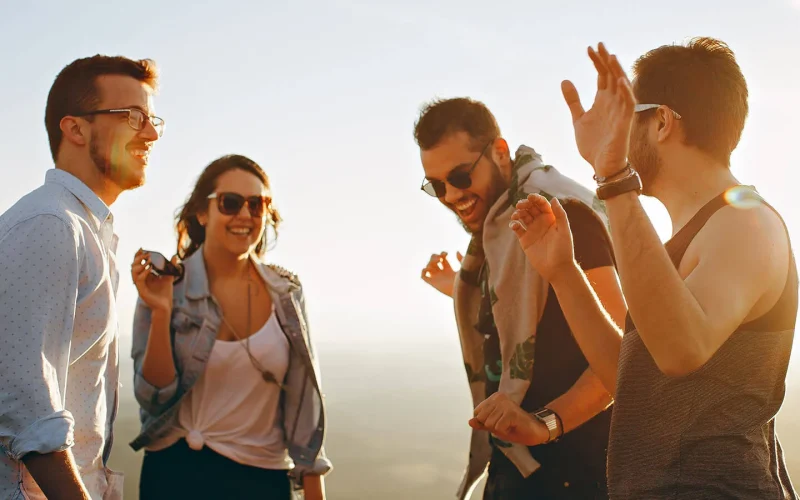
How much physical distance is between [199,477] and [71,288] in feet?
7.28

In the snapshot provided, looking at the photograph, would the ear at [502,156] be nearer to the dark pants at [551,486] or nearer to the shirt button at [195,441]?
the dark pants at [551,486]

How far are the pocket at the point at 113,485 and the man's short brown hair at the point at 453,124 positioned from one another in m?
2.09

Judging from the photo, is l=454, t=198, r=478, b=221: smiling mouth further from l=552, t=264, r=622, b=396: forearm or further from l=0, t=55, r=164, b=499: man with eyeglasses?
l=0, t=55, r=164, b=499: man with eyeglasses

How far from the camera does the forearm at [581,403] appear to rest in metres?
3.22

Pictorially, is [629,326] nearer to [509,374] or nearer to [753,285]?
[753,285]

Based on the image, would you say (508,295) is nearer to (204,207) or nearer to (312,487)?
(312,487)

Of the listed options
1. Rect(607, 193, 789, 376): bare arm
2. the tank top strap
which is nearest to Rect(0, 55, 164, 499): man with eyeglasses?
Rect(607, 193, 789, 376): bare arm

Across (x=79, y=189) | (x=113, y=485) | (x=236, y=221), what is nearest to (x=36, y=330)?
(x=79, y=189)

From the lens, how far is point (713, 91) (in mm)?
2334

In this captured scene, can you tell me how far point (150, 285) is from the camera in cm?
474

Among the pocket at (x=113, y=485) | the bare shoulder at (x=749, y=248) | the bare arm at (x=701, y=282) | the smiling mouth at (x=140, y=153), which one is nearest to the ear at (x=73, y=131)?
the smiling mouth at (x=140, y=153)

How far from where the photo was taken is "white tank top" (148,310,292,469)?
454cm

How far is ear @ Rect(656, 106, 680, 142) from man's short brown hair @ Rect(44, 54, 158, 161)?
2.11 metres

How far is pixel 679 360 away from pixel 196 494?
323 cm
